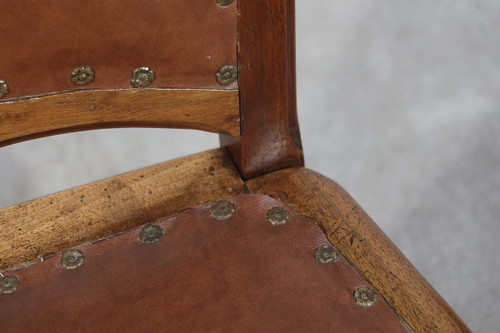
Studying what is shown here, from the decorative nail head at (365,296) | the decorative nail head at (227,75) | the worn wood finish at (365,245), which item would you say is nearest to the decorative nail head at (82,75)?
the decorative nail head at (227,75)

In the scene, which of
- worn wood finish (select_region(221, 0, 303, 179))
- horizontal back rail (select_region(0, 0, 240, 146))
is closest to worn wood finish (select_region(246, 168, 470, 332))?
worn wood finish (select_region(221, 0, 303, 179))

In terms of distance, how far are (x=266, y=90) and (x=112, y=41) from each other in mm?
205

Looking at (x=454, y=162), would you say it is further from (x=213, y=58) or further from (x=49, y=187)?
(x=213, y=58)

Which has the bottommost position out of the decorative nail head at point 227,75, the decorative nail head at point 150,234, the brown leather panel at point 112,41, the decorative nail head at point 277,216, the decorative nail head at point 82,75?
the decorative nail head at point 150,234

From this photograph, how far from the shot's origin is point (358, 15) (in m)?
2.58

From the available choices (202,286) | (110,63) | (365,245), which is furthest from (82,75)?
(365,245)

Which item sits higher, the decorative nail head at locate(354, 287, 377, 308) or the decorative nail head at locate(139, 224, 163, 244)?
the decorative nail head at locate(139, 224, 163, 244)

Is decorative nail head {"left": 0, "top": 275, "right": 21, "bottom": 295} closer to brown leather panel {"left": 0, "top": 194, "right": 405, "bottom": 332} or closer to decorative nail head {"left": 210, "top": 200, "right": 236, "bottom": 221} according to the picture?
brown leather panel {"left": 0, "top": 194, "right": 405, "bottom": 332}

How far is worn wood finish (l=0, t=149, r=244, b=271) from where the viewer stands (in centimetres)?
116

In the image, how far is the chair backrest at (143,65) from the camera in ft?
3.50

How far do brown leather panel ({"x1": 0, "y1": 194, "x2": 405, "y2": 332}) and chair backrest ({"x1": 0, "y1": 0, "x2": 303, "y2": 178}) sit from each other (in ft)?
0.45

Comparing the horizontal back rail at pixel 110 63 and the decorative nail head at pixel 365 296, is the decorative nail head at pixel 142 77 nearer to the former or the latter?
the horizontal back rail at pixel 110 63

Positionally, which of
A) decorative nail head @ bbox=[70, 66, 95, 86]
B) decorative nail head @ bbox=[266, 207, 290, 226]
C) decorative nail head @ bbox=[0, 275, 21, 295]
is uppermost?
decorative nail head @ bbox=[70, 66, 95, 86]

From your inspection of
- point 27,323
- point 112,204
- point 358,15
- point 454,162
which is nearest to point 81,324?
point 27,323
